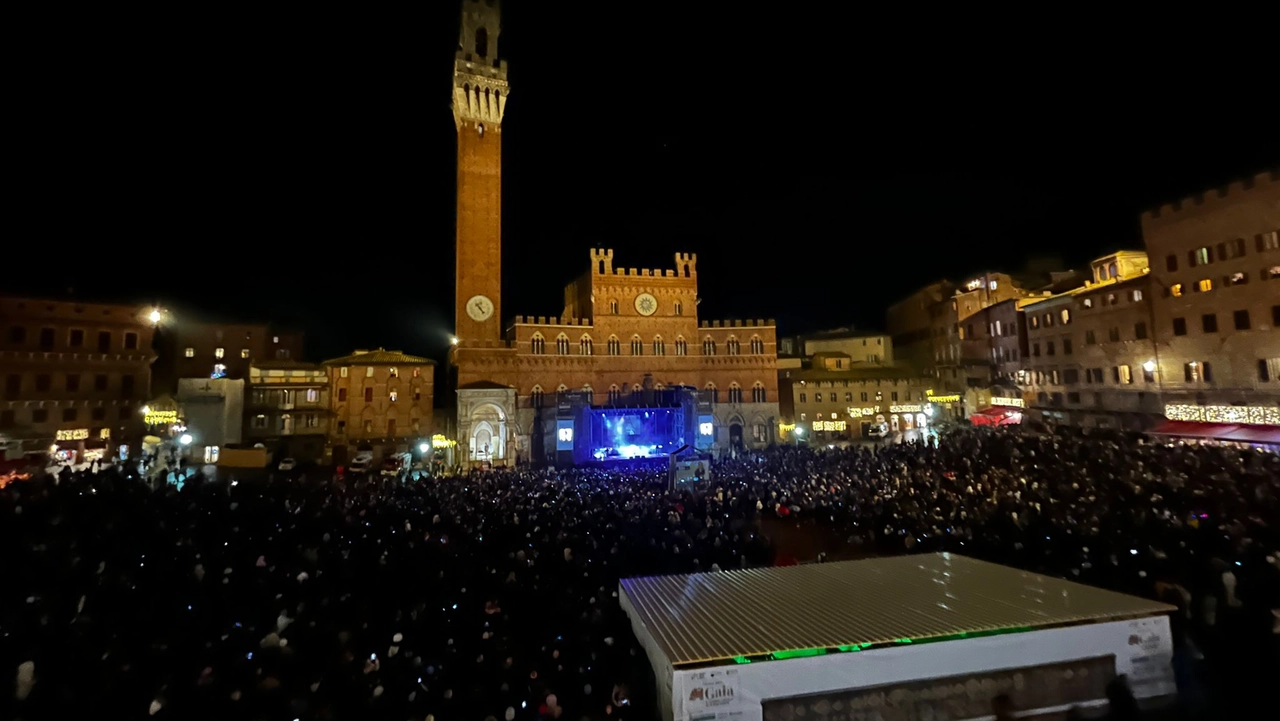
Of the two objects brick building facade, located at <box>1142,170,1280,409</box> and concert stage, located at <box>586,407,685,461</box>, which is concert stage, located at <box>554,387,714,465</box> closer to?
concert stage, located at <box>586,407,685,461</box>

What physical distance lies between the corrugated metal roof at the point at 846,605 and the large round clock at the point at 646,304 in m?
28.8

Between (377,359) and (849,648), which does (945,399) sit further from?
(377,359)

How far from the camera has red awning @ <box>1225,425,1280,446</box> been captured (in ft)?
57.9

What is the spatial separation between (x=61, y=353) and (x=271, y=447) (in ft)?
32.7

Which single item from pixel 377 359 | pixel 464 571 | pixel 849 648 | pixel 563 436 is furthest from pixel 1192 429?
pixel 377 359

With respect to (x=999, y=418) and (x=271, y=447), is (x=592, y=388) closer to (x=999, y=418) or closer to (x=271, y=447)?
(x=271, y=447)

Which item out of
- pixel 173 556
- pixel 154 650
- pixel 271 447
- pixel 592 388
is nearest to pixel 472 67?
pixel 592 388

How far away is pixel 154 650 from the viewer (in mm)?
6145

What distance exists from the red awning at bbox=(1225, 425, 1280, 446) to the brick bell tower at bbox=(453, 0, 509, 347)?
33.3m

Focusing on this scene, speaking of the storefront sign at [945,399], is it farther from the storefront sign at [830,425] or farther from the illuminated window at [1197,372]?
the illuminated window at [1197,372]

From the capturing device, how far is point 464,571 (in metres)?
9.36

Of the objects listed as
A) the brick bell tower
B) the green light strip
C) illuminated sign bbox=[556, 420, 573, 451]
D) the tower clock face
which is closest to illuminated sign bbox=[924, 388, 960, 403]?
illuminated sign bbox=[556, 420, 573, 451]

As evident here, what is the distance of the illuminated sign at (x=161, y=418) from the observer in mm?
30875

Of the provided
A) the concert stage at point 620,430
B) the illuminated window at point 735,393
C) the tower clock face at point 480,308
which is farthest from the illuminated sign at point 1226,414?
the tower clock face at point 480,308
